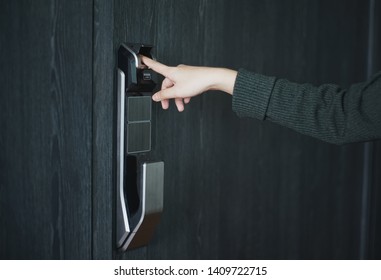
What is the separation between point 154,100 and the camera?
3.98 ft

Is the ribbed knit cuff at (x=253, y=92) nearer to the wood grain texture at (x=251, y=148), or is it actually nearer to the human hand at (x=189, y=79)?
the human hand at (x=189, y=79)

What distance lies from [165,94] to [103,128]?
0.16 meters

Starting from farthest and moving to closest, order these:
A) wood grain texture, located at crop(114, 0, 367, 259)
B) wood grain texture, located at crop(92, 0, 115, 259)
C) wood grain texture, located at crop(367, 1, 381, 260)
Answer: wood grain texture, located at crop(367, 1, 381, 260), wood grain texture, located at crop(114, 0, 367, 259), wood grain texture, located at crop(92, 0, 115, 259)

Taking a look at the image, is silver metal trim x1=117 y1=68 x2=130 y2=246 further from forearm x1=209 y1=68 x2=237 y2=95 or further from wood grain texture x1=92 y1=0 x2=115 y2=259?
forearm x1=209 y1=68 x2=237 y2=95

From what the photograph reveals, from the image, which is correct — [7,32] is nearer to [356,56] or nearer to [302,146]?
[302,146]

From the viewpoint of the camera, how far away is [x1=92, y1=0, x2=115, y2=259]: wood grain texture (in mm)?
1108

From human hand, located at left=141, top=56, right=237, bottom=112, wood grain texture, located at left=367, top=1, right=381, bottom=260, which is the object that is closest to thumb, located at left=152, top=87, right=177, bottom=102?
human hand, located at left=141, top=56, right=237, bottom=112

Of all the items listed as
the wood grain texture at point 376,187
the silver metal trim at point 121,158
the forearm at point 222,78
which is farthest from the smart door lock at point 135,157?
the wood grain texture at point 376,187

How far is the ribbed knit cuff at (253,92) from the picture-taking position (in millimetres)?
1179

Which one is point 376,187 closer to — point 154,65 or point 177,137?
point 177,137

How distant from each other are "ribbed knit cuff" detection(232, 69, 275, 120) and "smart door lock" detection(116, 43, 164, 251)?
191mm

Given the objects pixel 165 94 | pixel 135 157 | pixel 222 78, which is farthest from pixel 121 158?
pixel 222 78

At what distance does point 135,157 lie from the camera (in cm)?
116

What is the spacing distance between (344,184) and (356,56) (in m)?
0.46
